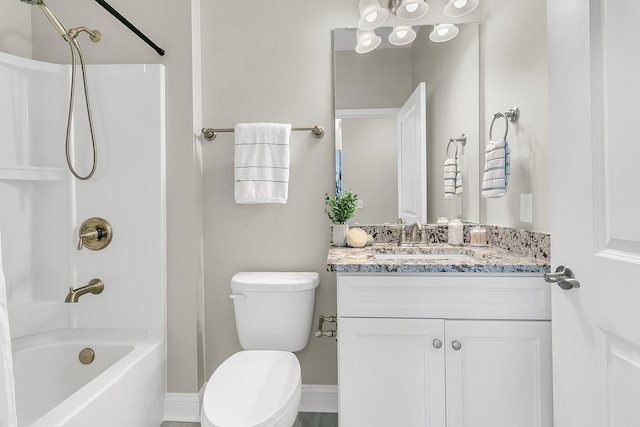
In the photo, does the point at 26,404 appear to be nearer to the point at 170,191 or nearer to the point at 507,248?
the point at 170,191

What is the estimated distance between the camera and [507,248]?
66.7 inches

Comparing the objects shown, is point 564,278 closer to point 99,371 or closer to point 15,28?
point 99,371

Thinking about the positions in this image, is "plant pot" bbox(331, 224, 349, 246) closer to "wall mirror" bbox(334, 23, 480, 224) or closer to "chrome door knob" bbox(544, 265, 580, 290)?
"wall mirror" bbox(334, 23, 480, 224)

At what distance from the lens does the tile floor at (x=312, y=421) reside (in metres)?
1.91

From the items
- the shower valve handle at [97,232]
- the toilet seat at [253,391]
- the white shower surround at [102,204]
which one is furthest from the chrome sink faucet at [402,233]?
the shower valve handle at [97,232]

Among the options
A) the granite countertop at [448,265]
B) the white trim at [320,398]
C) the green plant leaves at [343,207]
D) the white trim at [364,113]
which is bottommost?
the white trim at [320,398]

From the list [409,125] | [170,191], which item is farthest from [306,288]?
[409,125]

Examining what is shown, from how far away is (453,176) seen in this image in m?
1.99

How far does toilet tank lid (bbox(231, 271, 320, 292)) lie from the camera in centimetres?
178

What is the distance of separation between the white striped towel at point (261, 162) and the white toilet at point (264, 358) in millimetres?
410

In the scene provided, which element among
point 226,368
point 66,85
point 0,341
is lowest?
point 226,368

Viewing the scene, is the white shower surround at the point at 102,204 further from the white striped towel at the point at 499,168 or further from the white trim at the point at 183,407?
the white striped towel at the point at 499,168

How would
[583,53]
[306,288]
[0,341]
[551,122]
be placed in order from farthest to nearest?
[306,288] < [551,122] < [583,53] < [0,341]

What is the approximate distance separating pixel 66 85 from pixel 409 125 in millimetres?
1726
